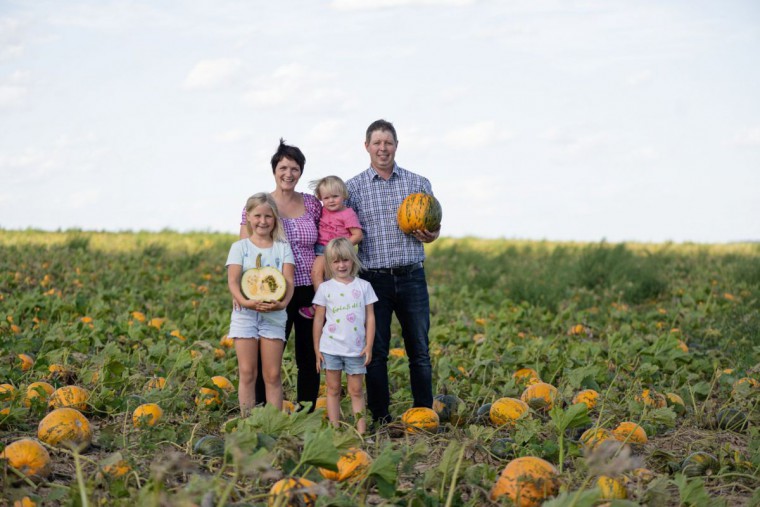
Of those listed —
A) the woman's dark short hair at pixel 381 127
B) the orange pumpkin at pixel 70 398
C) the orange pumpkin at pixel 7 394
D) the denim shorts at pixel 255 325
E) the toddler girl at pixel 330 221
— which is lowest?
the orange pumpkin at pixel 70 398

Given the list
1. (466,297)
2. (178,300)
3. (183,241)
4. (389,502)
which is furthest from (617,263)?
(389,502)

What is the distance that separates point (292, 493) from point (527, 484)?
116 centimetres

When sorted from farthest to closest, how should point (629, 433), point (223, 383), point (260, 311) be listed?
point (223, 383) < point (260, 311) < point (629, 433)

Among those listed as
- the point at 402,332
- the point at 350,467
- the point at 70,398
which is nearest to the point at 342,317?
the point at 402,332

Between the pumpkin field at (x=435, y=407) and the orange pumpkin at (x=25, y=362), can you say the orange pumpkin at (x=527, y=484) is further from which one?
the orange pumpkin at (x=25, y=362)

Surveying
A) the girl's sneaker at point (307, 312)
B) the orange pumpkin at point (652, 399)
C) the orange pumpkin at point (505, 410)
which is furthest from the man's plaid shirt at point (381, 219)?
the orange pumpkin at point (652, 399)

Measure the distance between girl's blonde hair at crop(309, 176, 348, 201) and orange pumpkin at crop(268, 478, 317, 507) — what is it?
240 cm

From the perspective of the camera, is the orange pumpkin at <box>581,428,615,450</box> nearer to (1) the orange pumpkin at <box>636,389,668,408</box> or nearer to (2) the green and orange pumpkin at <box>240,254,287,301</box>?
(1) the orange pumpkin at <box>636,389,668,408</box>

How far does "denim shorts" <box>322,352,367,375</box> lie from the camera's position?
4.96m

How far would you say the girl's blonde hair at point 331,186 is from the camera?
5.11 metres

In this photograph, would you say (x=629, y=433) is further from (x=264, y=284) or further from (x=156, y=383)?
(x=156, y=383)

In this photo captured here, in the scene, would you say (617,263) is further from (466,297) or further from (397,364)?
(397,364)

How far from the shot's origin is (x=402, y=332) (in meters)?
5.43

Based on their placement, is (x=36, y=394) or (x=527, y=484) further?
(x=36, y=394)
